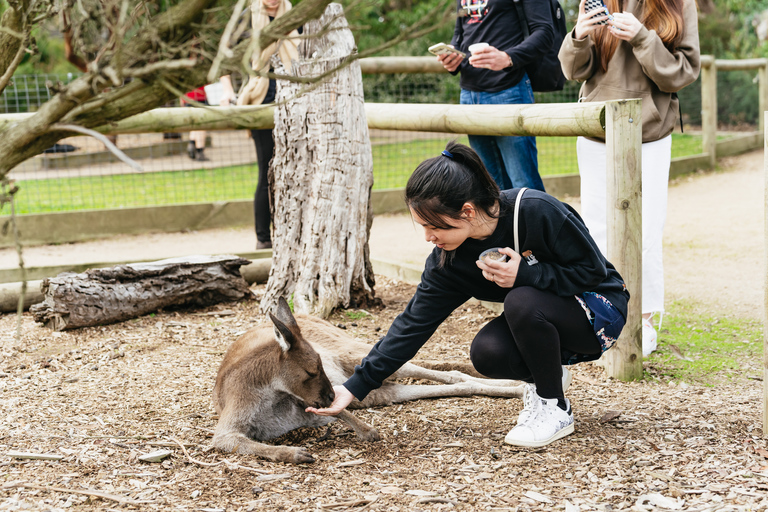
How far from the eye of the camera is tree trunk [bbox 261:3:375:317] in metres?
4.77

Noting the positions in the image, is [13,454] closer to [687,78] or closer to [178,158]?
[687,78]

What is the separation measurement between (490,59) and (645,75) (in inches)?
38.8

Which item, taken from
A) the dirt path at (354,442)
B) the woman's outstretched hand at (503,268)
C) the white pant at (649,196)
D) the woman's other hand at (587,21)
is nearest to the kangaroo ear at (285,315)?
the dirt path at (354,442)

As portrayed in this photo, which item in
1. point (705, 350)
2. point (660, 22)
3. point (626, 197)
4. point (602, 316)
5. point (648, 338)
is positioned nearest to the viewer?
point (602, 316)

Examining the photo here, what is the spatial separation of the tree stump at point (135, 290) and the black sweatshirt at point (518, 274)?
2.20 meters

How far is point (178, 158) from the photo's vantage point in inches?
491

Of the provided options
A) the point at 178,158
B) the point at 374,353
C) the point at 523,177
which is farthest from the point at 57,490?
the point at 178,158

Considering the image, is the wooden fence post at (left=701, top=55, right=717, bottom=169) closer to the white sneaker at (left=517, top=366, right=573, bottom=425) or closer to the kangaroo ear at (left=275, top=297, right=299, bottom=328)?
the white sneaker at (left=517, top=366, right=573, bottom=425)

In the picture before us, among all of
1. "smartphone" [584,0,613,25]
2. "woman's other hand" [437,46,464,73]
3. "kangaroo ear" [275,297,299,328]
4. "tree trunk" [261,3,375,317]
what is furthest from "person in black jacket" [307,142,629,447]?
"woman's other hand" [437,46,464,73]

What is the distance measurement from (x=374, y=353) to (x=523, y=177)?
7.12 ft

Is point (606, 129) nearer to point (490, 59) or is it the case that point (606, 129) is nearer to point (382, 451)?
point (490, 59)

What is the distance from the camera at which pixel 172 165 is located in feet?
36.0

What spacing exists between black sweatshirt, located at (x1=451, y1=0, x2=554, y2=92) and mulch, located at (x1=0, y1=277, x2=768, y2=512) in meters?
1.81

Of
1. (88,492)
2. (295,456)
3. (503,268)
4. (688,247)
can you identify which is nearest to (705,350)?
(503,268)
